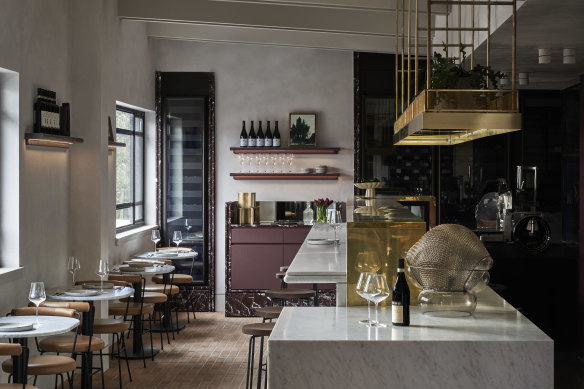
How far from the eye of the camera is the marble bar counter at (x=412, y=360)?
3.12 m

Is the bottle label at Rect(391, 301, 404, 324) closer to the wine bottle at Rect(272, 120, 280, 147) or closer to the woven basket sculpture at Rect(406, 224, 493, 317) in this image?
the woven basket sculpture at Rect(406, 224, 493, 317)

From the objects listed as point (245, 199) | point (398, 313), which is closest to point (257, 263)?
point (245, 199)

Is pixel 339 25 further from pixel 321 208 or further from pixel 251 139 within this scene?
pixel 321 208

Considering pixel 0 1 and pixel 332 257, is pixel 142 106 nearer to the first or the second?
pixel 0 1

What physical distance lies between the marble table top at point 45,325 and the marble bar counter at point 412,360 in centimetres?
213

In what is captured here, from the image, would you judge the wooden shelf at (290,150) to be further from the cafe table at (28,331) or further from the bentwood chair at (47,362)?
the cafe table at (28,331)

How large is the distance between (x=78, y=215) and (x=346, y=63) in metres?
4.71

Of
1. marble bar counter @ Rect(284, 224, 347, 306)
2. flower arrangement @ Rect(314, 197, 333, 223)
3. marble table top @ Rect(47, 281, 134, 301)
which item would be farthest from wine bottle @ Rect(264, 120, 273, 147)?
marble bar counter @ Rect(284, 224, 347, 306)

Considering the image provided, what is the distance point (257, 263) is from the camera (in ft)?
33.2

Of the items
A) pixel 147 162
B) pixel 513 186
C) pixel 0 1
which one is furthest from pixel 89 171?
pixel 513 186

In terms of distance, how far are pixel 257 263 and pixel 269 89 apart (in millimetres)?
2477

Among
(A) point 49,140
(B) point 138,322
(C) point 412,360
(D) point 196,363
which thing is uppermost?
(A) point 49,140

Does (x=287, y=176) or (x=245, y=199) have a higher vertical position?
(x=287, y=176)

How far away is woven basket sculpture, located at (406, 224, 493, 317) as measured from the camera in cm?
364
